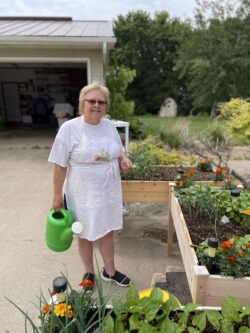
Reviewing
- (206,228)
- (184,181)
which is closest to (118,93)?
(184,181)

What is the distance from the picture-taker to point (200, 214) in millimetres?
2318

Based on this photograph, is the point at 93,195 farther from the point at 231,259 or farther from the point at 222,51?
the point at 222,51

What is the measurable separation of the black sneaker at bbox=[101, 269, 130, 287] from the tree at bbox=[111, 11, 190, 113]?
22529 millimetres

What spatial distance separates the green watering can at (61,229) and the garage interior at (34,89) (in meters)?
11.3

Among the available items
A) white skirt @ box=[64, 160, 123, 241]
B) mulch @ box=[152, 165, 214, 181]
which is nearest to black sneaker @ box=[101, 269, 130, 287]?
white skirt @ box=[64, 160, 123, 241]

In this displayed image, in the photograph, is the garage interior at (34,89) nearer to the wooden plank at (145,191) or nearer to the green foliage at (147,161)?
the green foliage at (147,161)

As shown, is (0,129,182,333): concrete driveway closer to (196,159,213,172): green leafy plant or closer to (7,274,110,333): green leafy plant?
(7,274,110,333): green leafy plant

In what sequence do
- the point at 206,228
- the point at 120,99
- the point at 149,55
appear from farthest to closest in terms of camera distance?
the point at 149,55
the point at 120,99
the point at 206,228

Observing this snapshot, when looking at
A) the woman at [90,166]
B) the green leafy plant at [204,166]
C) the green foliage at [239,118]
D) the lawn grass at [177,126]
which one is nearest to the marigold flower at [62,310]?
the woman at [90,166]

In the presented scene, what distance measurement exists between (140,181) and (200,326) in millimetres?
1872

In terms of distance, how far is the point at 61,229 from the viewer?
1927 millimetres

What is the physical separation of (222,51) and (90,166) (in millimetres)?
17054

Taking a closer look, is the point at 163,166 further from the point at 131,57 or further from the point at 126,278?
the point at 131,57

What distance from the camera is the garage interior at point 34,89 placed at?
12766 millimetres
